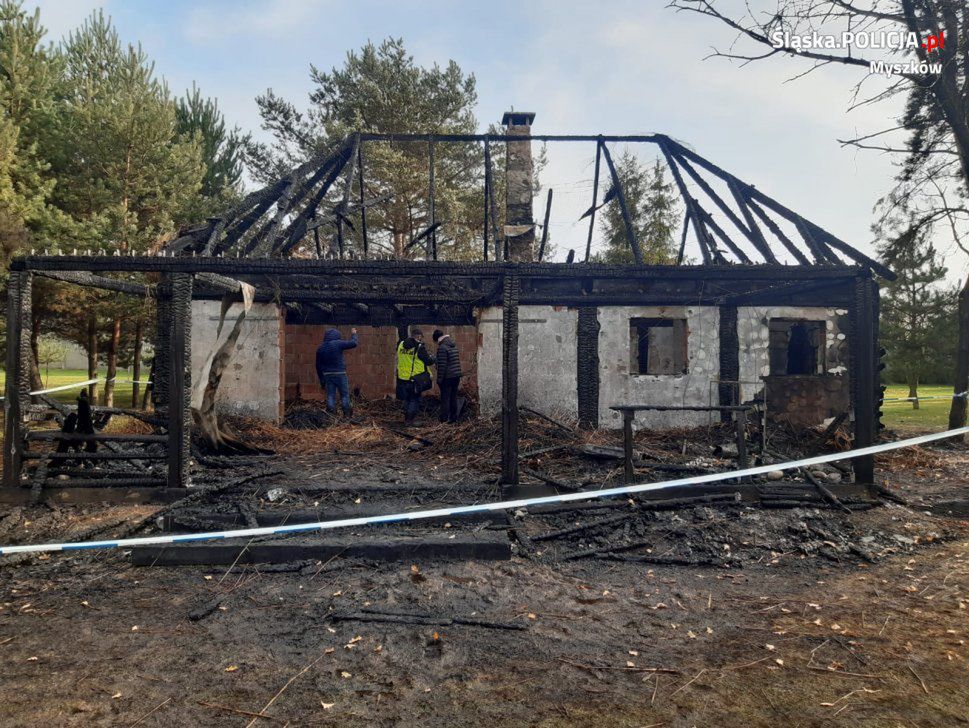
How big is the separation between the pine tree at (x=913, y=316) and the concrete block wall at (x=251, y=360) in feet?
76.9

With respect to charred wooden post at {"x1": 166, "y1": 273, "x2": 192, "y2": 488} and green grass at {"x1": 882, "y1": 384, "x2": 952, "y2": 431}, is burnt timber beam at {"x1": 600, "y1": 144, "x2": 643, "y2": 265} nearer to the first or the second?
charred wooden post at {"x1": 166, "y1": 273, "x2": 192, "y2": 488}

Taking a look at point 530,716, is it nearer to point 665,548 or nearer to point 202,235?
point 665,548

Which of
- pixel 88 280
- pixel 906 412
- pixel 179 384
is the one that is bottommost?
pixel 906 412

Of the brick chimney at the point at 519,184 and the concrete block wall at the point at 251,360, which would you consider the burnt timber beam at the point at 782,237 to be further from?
the concrete block wall at the point at 251,360

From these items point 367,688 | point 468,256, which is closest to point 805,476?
point 367,688

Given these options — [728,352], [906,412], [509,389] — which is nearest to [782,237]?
[728,352]

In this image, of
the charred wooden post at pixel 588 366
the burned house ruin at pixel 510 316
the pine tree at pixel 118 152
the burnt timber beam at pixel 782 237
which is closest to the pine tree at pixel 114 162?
the pine tree at pixel 118 152

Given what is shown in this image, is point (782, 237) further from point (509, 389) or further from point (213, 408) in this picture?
point (213, 408)

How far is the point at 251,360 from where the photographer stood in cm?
1324

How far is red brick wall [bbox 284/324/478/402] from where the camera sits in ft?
48.5

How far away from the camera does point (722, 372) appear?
12961 mm

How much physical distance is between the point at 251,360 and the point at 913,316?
85.6 ft

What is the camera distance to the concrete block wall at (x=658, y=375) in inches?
510

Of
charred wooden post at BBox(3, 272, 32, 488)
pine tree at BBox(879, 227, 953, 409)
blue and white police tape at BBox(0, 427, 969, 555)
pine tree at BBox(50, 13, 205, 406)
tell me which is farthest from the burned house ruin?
pine tree at BBox(879, 227, 953, 409)
